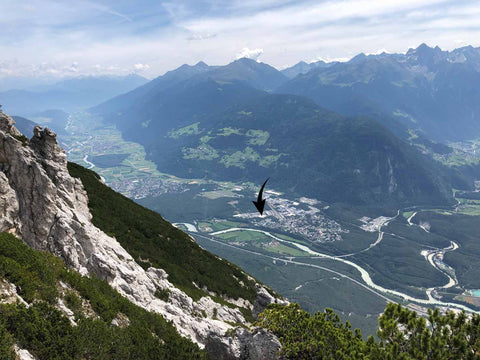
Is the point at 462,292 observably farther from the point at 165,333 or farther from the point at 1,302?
the point at 1,302

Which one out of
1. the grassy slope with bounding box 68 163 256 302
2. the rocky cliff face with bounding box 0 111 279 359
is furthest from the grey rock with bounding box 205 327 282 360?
the grassy slope with bounding box 68 163 256 302

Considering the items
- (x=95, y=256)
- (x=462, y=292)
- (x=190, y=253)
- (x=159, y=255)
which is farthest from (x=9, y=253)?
(x=462, y=292)

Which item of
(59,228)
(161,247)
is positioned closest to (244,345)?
(59,228)

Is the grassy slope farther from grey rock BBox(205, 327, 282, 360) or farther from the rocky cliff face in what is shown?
grey rock BBox(205, 327, 282, 360)

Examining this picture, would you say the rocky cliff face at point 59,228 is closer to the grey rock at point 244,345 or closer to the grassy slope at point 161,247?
the grey rock at point 244,345

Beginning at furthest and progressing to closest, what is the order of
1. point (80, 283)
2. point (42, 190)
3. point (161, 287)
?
point (161, 287)
point (42, 190)
point (80, 283)

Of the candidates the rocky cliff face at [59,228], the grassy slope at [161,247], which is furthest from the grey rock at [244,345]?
the grassy slope at [161,247]
